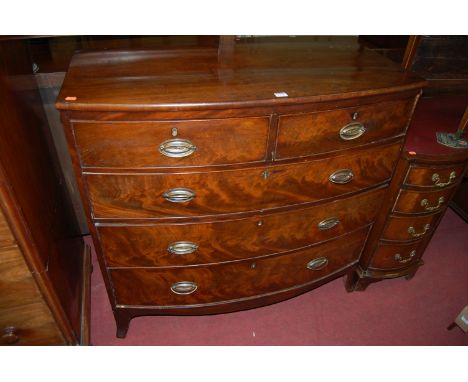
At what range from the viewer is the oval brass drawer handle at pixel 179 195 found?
1.24 meters

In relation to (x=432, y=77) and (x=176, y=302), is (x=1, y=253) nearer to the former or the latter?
(x=176, y=302)

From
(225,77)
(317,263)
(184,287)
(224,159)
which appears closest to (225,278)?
(184,287)

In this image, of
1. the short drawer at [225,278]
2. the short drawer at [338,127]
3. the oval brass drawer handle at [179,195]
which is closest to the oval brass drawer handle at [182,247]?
the short drawer at [225,278]

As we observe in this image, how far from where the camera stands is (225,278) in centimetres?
159

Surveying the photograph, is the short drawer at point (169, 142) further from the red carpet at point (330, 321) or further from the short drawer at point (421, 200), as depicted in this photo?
the red carpet at point (330, 321)

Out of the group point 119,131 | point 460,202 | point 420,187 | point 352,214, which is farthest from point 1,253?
point 460,202

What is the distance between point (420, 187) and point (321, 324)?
90cm

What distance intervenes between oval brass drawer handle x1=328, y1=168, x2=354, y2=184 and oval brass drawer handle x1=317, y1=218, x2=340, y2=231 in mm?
214

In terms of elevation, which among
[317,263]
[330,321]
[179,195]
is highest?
[179,195]

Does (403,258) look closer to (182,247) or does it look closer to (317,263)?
(317,263)

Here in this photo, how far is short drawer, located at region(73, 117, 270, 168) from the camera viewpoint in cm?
108

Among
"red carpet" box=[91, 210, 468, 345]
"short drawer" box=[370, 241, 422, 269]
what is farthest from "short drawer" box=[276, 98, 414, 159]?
"red carpet" box=[91, 210, 468, 345]

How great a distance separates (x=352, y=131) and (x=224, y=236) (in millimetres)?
640

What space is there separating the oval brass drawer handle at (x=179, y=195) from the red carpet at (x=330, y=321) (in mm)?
942
